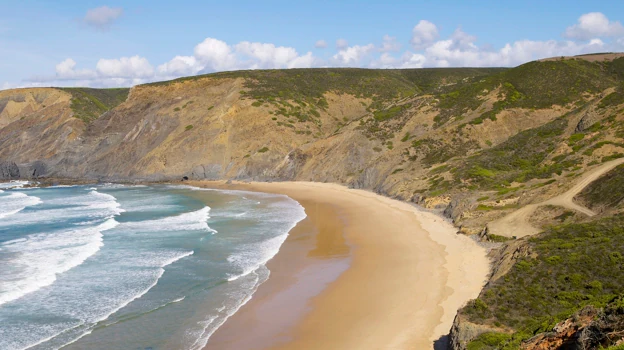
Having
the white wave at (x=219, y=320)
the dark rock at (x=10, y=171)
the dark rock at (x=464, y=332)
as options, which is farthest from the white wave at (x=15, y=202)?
the dark rock at (x=464, y=332)

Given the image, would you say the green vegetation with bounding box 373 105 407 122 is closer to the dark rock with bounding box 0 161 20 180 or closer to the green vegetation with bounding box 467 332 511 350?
the green vegetation with bounding box 467 332 511 350

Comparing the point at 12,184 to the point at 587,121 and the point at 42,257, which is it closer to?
the point at 42,257

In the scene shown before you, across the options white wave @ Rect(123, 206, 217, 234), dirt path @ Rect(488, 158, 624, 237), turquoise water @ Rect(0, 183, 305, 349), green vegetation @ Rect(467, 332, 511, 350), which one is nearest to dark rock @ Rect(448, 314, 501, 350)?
green vegetation @ Rect(467, 332, 511, 350)

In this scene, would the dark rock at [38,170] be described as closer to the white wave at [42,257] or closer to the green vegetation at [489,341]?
the white wave at [42,257]

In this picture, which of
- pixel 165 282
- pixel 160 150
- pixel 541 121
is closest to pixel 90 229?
pixel 165 282

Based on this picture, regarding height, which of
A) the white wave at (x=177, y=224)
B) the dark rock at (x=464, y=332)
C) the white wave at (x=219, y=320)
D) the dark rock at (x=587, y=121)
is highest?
the dark rock at (x=587, y=121)

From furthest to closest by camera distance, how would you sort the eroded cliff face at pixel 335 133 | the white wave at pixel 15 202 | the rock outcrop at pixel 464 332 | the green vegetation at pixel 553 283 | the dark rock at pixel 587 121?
the white wave at pixel 15 202
the dark rock at pixel 587 121
the eroded cliff face at pixel 335 133
the green vegetation at pixel 553 283
the rock outcrop at pixel 464 332

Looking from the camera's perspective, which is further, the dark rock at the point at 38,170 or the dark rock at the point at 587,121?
the dark rock at the point at 38,170

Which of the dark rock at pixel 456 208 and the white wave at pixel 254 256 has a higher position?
the dark rock at pixel 456 208
